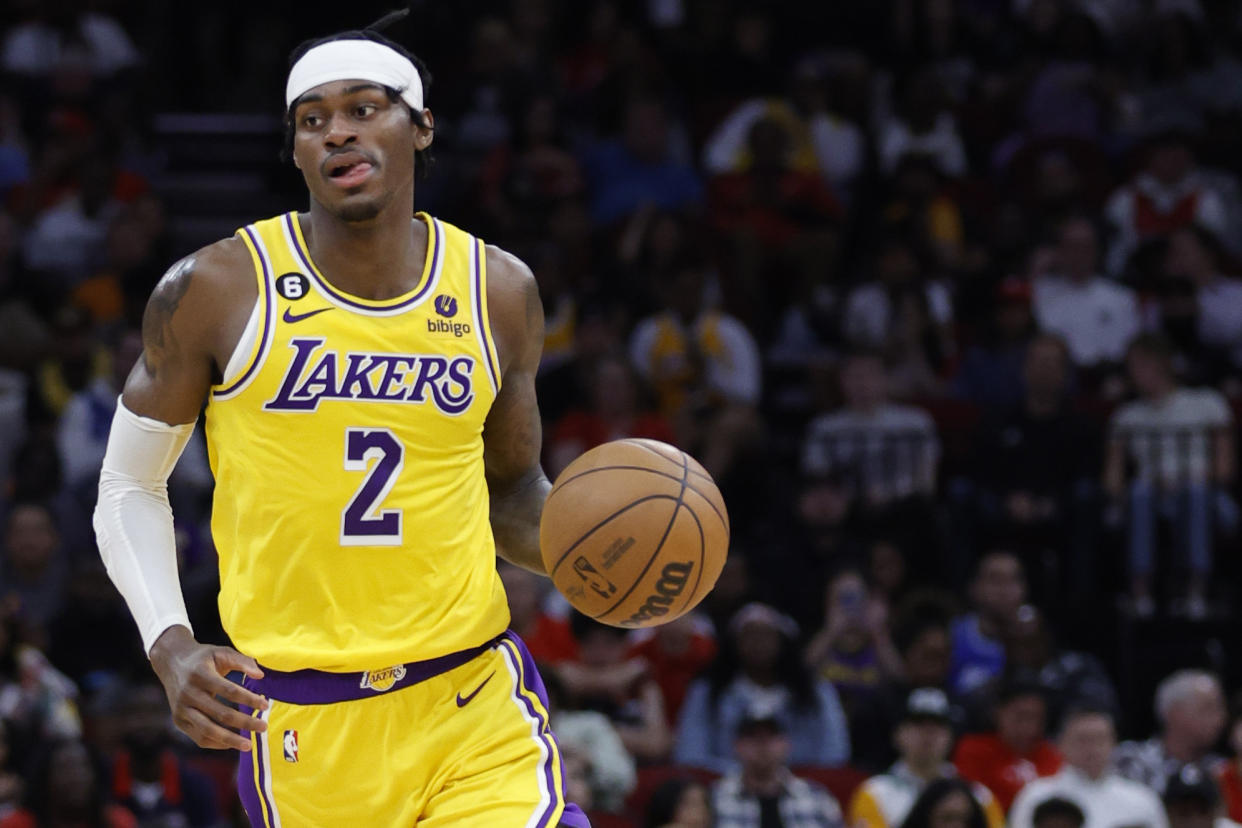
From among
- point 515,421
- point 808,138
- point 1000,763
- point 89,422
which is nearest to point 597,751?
point 1000,763

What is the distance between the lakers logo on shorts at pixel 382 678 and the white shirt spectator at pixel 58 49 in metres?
10.8

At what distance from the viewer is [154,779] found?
8.60 m

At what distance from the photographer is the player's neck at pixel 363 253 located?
4371mm

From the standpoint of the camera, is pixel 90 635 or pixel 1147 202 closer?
pixel 90 635

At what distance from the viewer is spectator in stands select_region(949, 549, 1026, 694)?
10.1 metres

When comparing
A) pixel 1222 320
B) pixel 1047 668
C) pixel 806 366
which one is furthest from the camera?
pixel 806 366

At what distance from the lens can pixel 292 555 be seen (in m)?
4.20

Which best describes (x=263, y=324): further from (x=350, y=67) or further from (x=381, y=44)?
(x=381, y=44)

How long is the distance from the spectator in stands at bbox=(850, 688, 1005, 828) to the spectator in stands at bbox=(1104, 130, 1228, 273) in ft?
18.0

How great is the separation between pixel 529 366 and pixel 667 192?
888 centimetres

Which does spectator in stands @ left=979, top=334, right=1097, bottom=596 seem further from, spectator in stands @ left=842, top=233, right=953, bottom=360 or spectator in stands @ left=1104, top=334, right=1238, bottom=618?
spectator in stands @ left=842, top=233, right=953, bottom=360

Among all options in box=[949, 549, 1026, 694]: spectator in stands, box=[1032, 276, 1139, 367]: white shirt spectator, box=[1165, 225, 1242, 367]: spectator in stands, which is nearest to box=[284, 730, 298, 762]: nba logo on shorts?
box=[949, 549, 1026, 694]: spectator in stands

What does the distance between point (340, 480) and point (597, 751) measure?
464 cm

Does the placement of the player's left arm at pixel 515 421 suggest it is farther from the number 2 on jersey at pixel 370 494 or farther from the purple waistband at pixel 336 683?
the purple waistband at pixel 336 683
